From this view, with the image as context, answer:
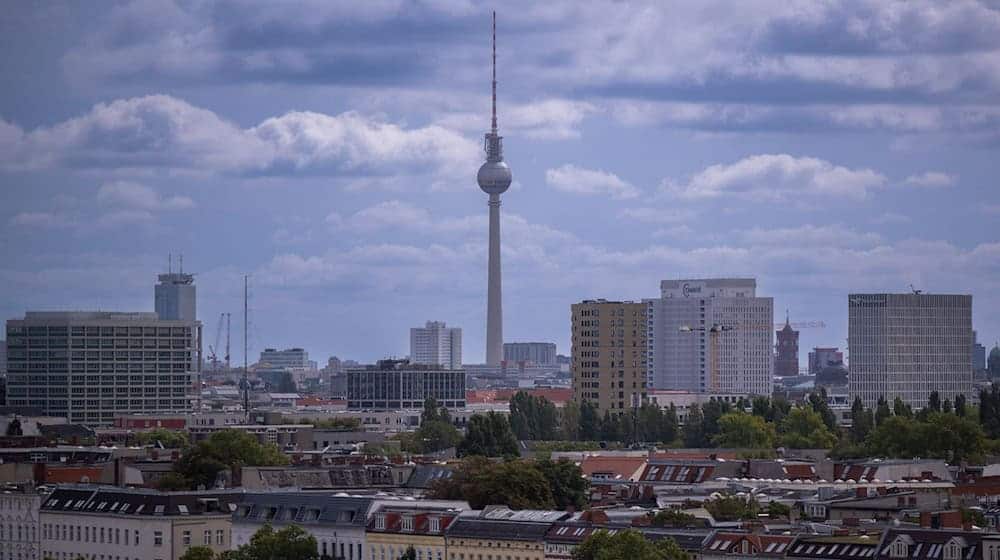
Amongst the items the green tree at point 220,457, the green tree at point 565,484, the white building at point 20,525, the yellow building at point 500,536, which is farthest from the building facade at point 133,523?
the green tree at point 565,484

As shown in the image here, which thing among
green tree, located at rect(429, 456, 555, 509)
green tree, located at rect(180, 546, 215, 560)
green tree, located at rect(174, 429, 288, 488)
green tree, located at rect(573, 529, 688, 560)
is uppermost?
green tree, located at rect(174, 429, 288, 488)

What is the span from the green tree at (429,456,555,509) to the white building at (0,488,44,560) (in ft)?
55.6

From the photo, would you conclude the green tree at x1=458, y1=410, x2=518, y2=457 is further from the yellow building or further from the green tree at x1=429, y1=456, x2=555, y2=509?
the yellow building

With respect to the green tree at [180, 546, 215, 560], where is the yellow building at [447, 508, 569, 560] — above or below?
above

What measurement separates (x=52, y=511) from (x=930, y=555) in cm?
4518

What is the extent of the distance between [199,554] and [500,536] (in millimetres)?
11277

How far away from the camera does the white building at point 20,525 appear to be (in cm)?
12719

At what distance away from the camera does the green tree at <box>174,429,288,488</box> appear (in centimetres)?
14088

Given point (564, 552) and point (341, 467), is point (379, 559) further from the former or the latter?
point (341, 467)

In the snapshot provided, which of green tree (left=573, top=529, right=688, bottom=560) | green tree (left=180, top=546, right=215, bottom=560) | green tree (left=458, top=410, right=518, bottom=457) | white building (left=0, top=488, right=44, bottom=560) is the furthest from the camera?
green tree (left=458, top=410, right=518, bottom=457)

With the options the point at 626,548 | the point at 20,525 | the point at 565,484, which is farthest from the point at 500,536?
the point at 20,525

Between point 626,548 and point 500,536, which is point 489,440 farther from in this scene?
point 626,548

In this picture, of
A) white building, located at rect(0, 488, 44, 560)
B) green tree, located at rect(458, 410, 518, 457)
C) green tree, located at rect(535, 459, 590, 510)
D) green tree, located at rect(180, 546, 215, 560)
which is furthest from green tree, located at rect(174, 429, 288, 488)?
green tree, located at rect(180, 546, 215, 560)

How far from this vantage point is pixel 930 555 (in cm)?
9475
